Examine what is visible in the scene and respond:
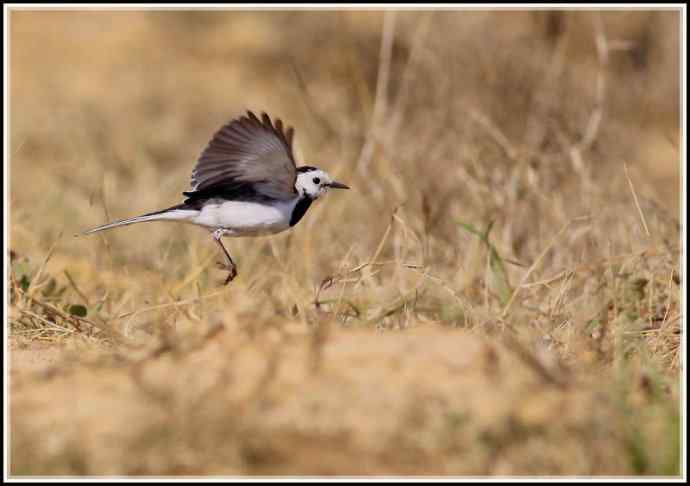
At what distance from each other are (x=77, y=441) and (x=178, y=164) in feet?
21.1

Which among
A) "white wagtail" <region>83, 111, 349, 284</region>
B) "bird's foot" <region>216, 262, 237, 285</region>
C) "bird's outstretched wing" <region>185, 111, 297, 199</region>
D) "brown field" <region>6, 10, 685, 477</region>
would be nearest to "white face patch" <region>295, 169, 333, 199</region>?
"white wagtail" <region>83, 111, 349, 284</region>

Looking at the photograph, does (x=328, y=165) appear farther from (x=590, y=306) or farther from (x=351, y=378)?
(x=351, y=378)

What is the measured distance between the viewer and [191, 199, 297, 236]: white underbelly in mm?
4746

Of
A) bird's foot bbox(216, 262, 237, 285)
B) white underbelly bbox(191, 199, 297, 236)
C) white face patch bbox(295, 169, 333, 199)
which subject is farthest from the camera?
white face patch bbox(295, 169, 333, 199)

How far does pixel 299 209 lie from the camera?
16.0ft

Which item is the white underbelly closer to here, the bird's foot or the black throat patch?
the black throat patch

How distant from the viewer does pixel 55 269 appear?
567cm

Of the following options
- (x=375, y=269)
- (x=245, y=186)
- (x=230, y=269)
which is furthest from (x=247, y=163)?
(x=375, y=269)

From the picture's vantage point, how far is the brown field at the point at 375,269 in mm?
3127

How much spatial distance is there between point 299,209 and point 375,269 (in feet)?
2.51

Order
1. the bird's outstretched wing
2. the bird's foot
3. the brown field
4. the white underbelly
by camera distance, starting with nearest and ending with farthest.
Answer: the brown field
the bird's outstretched wing
the white underbelly
the bird's foot

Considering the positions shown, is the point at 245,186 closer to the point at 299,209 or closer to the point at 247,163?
the point at 247,163

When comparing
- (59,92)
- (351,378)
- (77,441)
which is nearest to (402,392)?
(351,378)

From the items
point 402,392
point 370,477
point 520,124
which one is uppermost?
point 520,124
